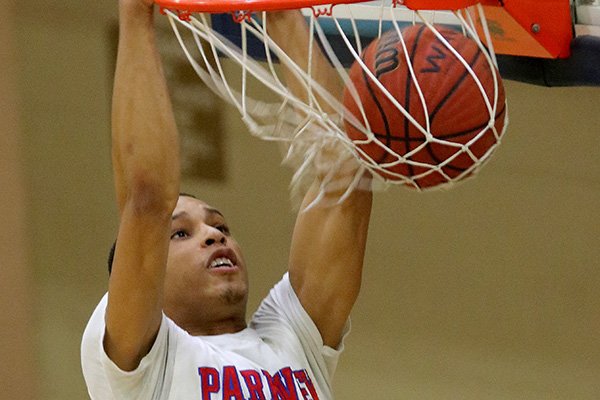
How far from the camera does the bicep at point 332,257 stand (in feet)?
7.18

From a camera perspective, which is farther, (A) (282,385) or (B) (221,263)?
(B) (221,263)

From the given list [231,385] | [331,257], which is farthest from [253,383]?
[331,257]

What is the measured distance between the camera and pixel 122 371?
1954 mm

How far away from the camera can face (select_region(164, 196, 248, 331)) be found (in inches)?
86.2

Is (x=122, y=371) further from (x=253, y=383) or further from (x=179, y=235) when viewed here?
(x=179, y=235)

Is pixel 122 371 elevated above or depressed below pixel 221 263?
below

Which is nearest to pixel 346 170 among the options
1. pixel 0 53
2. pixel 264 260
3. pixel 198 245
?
pixel 198 245

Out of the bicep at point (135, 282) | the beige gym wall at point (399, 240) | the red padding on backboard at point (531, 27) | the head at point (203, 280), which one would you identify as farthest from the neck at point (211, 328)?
the beige gym wall at point (399, 240)

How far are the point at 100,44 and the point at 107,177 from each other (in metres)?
0.53

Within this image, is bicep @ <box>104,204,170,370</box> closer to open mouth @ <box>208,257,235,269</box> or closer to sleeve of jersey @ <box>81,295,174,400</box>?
sleeve of jersey @ <box>81,295,174,400</box>

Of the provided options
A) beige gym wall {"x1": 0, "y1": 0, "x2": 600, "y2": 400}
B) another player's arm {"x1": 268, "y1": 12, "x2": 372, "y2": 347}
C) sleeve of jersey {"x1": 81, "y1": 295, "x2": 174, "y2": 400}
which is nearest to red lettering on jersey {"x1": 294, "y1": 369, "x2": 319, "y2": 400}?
another player's arm {"x1": 268, "y1": 12, "x2": 372, "y2": 347}

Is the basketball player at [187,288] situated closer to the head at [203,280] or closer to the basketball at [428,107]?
the head at [203,280]

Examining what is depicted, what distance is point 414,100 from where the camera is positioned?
1765 mm

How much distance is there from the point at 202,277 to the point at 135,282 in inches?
12.3
